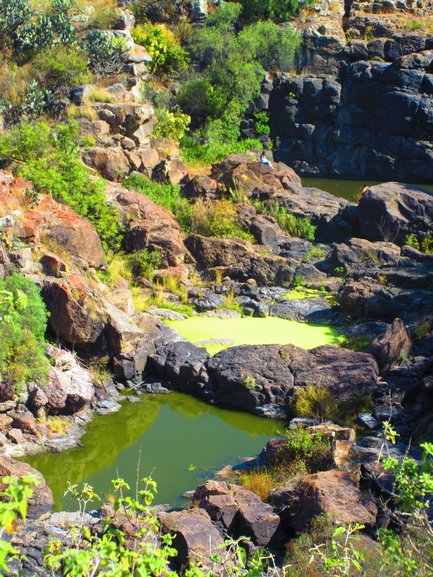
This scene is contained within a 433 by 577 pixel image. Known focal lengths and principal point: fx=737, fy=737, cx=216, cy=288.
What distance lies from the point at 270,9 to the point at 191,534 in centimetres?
2898

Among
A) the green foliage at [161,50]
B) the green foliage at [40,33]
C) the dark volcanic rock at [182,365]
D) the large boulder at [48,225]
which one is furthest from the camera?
the green foliage at [161,50]

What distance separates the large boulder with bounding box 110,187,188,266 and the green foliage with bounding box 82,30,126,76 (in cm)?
739

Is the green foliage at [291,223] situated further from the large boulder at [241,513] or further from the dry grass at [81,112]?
the large boulder at [241,513]

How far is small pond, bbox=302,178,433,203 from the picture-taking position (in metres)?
27.9

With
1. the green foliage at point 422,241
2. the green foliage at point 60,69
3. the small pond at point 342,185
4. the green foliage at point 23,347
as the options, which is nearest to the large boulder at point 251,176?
the green foliage at point 422,241

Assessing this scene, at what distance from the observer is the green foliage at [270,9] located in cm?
A: 3228

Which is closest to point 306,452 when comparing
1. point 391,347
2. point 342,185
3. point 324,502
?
point 324,502

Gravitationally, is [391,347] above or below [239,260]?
above

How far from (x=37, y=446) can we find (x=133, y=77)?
16968mm

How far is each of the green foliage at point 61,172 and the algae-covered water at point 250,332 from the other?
11.3 feet

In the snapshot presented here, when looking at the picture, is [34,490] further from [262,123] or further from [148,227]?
[262,123]

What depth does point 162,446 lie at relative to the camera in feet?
35.9

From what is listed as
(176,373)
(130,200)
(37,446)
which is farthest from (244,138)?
(37,446)

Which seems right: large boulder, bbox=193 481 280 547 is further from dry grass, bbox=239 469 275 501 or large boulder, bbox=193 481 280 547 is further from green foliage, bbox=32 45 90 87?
green foliage, bbox=32 45 90 87
